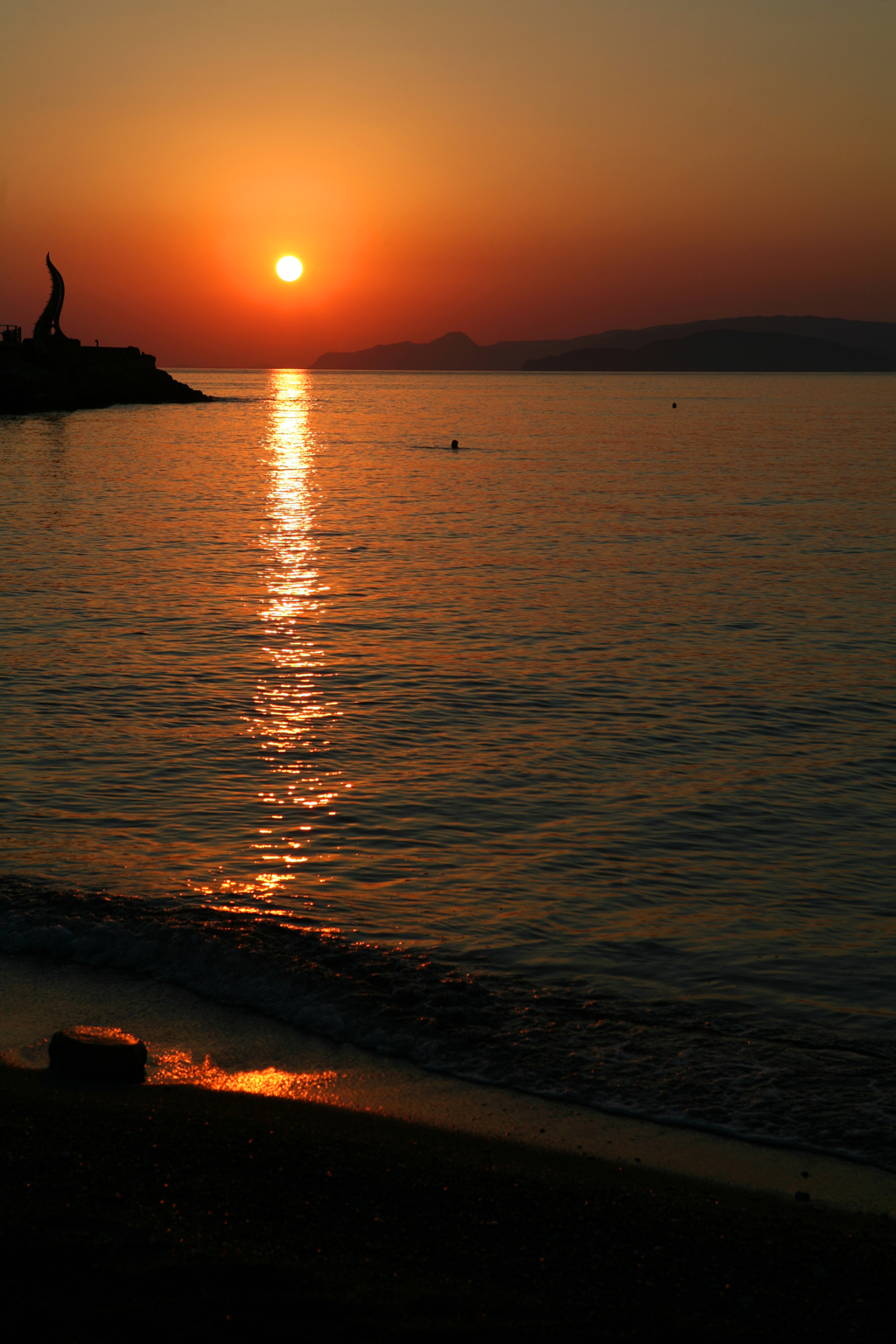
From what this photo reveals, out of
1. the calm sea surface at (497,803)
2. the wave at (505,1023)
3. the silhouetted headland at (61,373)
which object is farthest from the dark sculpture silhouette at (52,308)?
the wave at (505,1023)

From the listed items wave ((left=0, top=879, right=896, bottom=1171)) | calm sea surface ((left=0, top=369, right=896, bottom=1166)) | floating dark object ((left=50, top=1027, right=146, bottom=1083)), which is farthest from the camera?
calm sea surface ((left=0, top=369, right=896, bottom=1166))

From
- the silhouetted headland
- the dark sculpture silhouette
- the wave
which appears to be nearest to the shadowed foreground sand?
the wave

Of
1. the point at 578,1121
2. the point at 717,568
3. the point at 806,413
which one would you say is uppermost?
the point at 806,413

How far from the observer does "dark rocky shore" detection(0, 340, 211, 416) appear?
98562 mm

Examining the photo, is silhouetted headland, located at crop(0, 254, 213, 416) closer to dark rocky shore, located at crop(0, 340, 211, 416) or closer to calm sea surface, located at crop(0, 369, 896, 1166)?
dark rocky shore, located at crop(0, 340, 211, 416)

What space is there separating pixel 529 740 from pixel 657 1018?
21.1 ft

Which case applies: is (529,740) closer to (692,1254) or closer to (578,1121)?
(578,1121)

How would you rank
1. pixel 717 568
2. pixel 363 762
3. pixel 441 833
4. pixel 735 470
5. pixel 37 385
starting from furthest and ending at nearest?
pixel 37 385 → pixel 735 470 → pixel 717 568 → pixel 363 762 → pixel 441 833

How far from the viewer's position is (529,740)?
1370cm

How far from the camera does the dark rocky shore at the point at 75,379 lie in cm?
9856

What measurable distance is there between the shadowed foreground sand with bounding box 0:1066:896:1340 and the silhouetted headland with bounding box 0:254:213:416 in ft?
329

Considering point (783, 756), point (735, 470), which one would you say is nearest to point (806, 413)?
point (735, 470)

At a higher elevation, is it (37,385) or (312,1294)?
(37,385)

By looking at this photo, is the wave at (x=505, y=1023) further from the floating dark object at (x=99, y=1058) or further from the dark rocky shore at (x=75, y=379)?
the dark rocky shore at (x=75, y=379)
